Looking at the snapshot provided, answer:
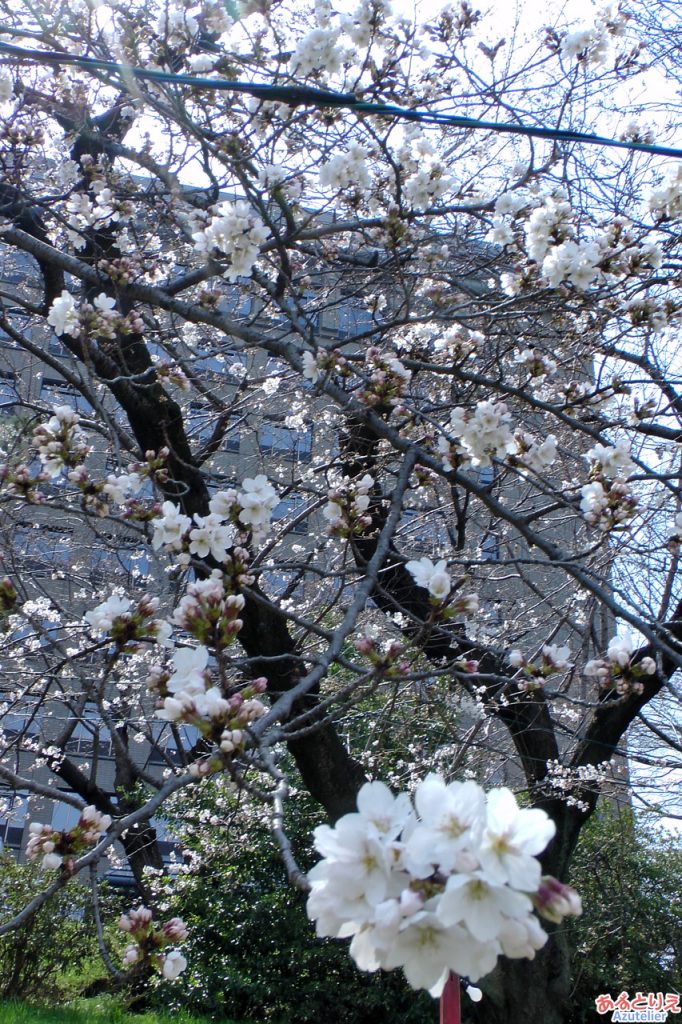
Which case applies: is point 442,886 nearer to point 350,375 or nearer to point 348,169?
point 350,375

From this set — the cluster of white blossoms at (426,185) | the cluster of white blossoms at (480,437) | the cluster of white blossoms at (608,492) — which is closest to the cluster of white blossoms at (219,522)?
the cluster of white blossoms at (480,437)

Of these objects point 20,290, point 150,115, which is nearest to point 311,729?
point 150,115

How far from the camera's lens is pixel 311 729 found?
1.67 meters

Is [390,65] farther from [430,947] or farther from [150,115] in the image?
[430,947]

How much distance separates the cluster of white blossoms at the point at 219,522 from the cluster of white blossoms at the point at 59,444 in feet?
1.10

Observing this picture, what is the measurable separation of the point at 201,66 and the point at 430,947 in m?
3.42

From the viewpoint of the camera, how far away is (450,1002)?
3.26 ft

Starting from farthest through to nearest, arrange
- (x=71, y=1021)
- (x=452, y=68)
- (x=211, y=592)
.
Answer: (x=71, y=1021) → (x=452, y=68) → (x=211, y=592)

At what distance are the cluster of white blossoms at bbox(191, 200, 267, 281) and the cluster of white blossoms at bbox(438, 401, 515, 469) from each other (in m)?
0.88

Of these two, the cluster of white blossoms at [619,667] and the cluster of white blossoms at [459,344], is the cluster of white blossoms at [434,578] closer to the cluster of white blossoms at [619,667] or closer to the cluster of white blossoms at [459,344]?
the cluster of white blossoms at [619,667]

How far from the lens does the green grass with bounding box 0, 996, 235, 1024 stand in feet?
15.6

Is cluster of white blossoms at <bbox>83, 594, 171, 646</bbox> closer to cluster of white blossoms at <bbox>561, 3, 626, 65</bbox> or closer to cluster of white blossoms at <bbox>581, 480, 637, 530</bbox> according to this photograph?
cluster of white blossoms at <bbox>581, 480, 637, 530</bbox>

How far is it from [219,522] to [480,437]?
86 centimetres

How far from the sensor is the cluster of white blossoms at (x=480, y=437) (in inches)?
98.0
